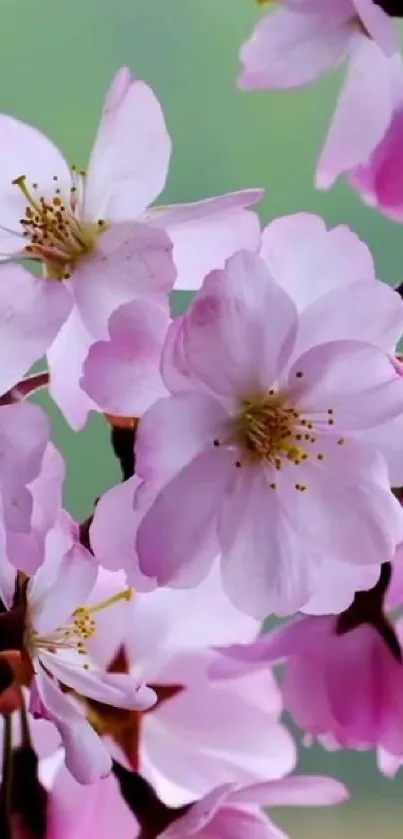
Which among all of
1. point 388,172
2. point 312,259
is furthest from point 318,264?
point 388,172

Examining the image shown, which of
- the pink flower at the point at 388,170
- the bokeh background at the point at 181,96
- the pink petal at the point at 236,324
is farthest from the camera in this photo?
the bokeh background at the point at 181,96

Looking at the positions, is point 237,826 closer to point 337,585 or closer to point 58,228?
point 337,585

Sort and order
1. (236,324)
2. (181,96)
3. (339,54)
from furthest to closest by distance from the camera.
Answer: (181,96), (339,54), (236,324)

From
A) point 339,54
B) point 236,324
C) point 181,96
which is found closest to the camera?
point 236,324

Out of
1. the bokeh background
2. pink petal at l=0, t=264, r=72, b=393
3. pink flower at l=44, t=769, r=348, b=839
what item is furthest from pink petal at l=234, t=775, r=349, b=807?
the bokeh background

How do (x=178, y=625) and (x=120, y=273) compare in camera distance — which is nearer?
(x=120, y=273)

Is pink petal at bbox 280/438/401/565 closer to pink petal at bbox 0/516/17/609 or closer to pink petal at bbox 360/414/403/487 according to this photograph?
pink petal at bbox 360/414/403/487

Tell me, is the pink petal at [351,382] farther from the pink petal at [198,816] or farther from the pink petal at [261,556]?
the pink petal at [198,816]

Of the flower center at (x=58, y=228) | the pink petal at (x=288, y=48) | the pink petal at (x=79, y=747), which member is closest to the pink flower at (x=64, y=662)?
the pink petal at (x=79, y=747)
